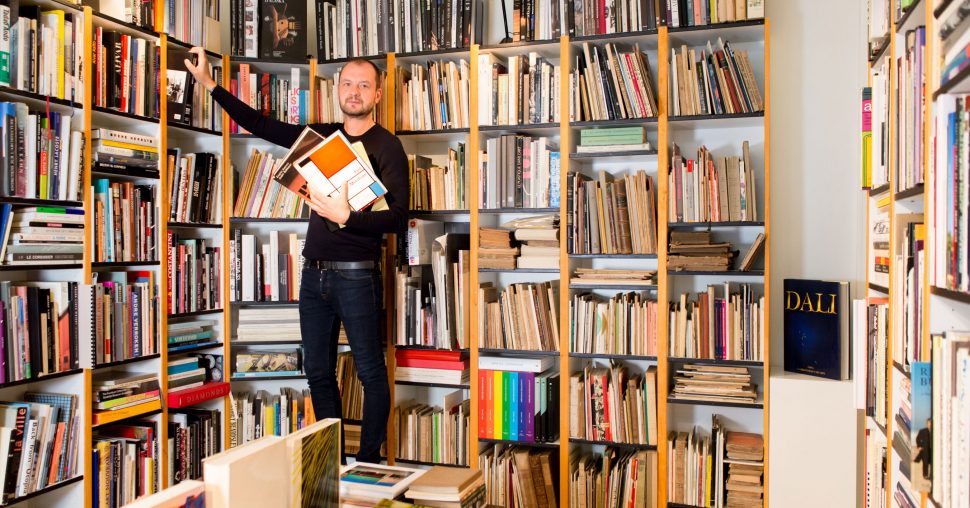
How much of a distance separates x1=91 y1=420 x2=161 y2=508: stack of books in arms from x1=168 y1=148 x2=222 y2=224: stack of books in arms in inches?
37.4

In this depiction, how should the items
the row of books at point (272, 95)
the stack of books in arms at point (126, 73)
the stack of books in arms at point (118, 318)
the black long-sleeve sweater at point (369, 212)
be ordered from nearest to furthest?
the stack of books in arms at point (118, 318)
the stack of books in arms at point (126, 73)
the black long-sleeve sweater at point (369, 212)
the row of books at point (272, 95)

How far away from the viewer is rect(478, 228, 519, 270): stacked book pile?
12.0 feet

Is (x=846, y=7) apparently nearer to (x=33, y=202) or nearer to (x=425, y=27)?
(x=425, y=27)

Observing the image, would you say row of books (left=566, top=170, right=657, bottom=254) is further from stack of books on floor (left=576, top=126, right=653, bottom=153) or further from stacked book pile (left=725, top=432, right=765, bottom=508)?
stacked book pile (left=725, top=432, right=765, bottom=508)

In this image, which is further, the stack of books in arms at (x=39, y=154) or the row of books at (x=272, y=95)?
the row of books at (x=272, y=95)

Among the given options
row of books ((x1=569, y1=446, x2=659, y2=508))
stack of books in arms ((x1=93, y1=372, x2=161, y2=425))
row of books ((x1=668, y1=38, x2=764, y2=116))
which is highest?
row of books ((x1=668, y1=38, x2=764, y2=116))

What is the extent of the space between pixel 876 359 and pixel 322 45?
284 cm

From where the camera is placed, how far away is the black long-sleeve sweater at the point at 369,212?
133 inches

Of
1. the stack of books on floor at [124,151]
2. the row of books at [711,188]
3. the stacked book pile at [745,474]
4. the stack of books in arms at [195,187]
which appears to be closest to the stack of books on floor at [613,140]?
the row of books at [711,188]

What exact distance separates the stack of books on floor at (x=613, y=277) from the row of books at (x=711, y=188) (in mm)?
275

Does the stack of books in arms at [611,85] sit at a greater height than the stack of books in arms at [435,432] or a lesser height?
greater

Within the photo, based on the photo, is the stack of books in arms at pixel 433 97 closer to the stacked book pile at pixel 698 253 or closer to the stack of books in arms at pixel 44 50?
the stacked book pile at pixel 698 253

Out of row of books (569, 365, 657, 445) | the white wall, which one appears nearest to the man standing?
row of books (569, 365, 657, 445)

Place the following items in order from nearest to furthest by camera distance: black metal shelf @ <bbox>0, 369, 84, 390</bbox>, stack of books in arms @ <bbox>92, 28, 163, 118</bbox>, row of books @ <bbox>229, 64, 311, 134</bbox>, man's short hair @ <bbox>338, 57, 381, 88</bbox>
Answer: black metal shelf @ <bbox>0, 369, 84, 390</bbox>, stack of books in arms @ <bbox>92, 28, 163, 118</bbox>, man's short hair @ <bbox>338, 57, 381, 88</bbox>, row of books @ <bbox>229, 64, 311, 134</bbox>
